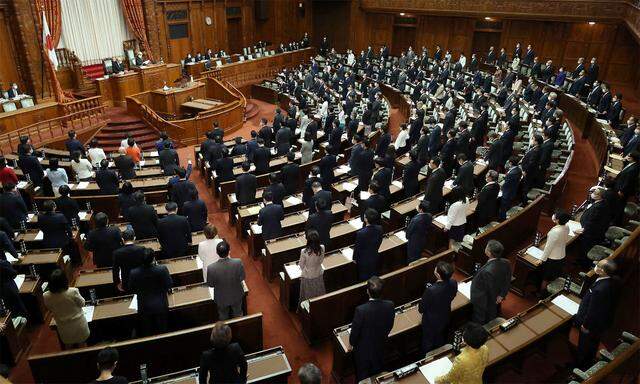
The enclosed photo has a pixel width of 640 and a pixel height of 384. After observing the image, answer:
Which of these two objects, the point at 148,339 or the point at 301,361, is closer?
the point at 148,339

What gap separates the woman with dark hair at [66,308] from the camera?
4.38 m

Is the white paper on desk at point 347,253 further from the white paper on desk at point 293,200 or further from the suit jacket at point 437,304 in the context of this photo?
the white paper on desk at point 293,200

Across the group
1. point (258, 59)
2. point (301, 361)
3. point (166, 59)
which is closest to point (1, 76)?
point (166, 59)

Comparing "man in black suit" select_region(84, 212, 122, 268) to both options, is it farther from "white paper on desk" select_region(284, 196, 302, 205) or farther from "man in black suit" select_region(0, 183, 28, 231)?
"white paper on desk" select_region(284, 196, 302, 205)

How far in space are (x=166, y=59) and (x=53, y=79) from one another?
5981 mm

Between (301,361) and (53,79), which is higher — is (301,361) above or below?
below

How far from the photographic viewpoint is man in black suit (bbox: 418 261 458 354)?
4.27m

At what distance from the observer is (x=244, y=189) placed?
788 cm

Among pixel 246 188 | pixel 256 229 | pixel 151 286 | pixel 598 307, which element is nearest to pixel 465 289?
pixel 598 307

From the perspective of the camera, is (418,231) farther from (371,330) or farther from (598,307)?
(598,307)

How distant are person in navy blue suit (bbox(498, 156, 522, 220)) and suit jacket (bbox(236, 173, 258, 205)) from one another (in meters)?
4.34

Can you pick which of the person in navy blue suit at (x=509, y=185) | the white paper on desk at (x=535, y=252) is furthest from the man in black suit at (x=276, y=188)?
the white paper on desk at (x=535, y=252)

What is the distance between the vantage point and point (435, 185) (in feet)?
23.4

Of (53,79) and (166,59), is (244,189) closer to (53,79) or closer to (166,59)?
(53,79)
